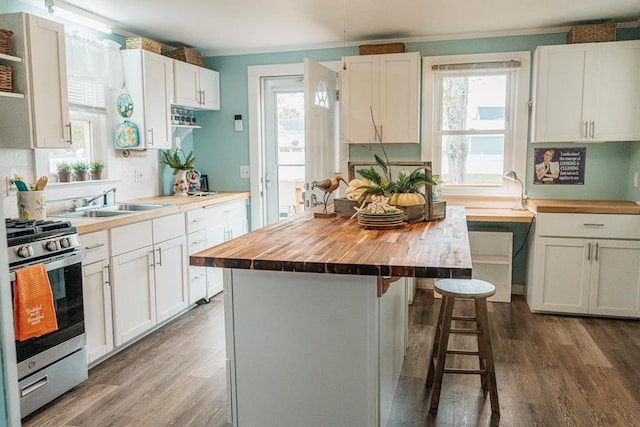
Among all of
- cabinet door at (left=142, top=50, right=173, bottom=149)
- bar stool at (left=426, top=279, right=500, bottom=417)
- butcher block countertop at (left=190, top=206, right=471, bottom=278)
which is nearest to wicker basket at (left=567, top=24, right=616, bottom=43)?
butcher block countertop at (left=190, top=206, right=471, bottom=278)

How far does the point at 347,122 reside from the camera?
180 inches

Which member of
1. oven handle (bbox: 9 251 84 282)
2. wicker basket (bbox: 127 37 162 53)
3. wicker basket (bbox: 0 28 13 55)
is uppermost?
wicker basket (bbox: 127 37 162 53)

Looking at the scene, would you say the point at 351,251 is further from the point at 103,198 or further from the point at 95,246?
the point at 103,198

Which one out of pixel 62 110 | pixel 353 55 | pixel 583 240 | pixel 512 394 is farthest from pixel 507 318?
pixel 62 110

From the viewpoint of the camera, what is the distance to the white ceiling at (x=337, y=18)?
3539 mm

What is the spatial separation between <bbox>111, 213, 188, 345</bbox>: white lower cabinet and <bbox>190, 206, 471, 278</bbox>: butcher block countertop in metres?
1.21

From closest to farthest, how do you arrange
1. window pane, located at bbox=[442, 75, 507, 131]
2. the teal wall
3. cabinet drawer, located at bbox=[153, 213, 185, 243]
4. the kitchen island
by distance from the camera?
1. the kitchen island
2. cabinet drawer, located at bbox=[153, 213, 185, 243]
3. the teal wall
4. window pane, located at bbox=[442, 75, 507, 131]

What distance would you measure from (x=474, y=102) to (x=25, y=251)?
372 cm

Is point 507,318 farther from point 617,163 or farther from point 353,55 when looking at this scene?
point 353,55

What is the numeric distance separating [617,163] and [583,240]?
942mm

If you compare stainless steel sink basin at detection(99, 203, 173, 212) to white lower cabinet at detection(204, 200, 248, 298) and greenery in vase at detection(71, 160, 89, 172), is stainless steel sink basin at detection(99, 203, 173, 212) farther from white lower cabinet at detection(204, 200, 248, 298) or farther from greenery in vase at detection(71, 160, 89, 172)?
white lower cabinet at detection(204, 200, 248, 298)

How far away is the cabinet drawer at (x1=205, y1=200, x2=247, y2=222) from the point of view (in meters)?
4.38

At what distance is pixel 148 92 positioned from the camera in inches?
157

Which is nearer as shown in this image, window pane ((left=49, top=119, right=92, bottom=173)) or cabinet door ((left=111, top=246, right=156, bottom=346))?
cabinet door ((left=111, top=246, right=156, bottom=346))
